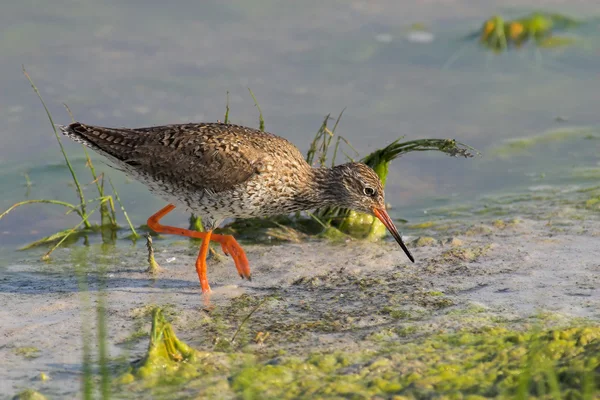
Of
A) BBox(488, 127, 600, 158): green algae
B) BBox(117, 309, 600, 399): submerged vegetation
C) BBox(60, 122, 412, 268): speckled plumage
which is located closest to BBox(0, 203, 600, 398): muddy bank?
BBox(117, 309, 600, 399): submerged vegetation

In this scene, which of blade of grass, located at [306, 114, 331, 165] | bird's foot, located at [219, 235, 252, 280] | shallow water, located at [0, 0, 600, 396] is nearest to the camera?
shallow water, located at [0, 0, 600, 396]

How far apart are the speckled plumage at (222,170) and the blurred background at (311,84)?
1.30 metres

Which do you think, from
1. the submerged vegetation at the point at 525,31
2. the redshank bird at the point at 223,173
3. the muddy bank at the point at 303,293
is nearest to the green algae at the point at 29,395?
the muddy bank at the point at 303,293

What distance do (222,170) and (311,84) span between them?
139 inches

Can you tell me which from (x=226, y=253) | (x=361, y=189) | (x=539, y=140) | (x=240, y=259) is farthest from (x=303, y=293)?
(x=539, y=140)

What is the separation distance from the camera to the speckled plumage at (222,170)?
6016 millimetres

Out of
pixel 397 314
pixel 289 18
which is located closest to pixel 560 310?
pixel 397 314

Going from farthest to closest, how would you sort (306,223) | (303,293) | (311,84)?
(311,84), (306,223), (303,293)

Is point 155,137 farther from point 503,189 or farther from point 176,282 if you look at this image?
point 503,189

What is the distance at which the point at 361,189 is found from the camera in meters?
6.51

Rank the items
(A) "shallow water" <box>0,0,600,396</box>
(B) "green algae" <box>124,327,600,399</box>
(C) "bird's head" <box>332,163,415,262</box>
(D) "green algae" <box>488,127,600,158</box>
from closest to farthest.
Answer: (B) "green algae" <box>124,327,600,399</box>
(A) "shallow water" <box>0,0,600,396</box>
(C) "bird's head" <box>332,163,415,262</box>
(D) "green algae" <box>488,127,600,158</box>

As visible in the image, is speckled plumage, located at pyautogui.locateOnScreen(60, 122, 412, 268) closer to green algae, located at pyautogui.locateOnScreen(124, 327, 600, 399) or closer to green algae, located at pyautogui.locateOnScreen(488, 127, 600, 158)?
green algae, located at pyautogui.locateOnScreen(124, 327, 600, 399)

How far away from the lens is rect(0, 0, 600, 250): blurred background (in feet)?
26.7

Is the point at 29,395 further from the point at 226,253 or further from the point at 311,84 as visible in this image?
the point at 311,84
